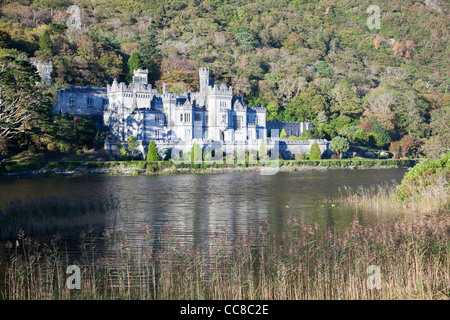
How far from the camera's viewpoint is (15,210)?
74.1ft

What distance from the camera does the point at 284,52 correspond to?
434 ft

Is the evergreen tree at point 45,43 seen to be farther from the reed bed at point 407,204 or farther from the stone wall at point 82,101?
the reed bed at point 407,204

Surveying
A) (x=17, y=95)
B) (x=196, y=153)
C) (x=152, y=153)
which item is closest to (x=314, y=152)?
(x=196, y=153)

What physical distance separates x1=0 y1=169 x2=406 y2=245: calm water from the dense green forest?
432 inches

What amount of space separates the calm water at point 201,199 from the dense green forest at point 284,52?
11.0m

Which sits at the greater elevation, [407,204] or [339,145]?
[339,145]

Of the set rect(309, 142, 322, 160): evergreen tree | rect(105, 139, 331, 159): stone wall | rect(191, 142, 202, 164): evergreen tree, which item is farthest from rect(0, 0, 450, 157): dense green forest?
rect(191, 142, 202, 164): evergreen tree

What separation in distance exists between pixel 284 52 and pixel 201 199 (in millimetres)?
102116

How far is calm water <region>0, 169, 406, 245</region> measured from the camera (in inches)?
965

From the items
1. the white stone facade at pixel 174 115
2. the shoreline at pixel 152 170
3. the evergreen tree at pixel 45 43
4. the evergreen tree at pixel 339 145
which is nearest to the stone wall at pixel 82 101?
the white stone facade at pixel 174 115

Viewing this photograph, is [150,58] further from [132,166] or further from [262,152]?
[132,166]

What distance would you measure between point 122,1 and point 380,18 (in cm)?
7584
